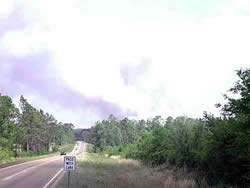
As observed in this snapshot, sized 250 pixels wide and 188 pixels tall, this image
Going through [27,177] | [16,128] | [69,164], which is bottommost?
[27,177]

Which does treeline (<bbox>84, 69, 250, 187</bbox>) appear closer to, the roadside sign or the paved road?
the roadside sign

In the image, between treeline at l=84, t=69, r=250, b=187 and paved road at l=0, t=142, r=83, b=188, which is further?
paved road at l=0, t=142, r=83, b=188

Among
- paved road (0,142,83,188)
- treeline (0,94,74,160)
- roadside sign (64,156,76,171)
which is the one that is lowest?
paved road (0,142,83,188)

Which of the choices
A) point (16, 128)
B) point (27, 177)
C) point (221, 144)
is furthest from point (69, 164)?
point (16, 128)

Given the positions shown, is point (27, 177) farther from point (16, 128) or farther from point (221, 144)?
point (16, 128)

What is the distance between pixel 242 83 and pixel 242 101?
809mm

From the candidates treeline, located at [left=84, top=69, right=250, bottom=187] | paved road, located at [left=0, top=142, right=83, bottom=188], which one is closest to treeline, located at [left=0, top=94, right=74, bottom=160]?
paved road, located at [left=0, top=142, right=83, bottom=188]

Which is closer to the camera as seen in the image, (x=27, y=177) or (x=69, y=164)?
(x=69, y=164)

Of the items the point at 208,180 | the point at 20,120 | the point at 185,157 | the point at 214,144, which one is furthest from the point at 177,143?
the point at 20,120

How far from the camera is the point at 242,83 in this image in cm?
1541

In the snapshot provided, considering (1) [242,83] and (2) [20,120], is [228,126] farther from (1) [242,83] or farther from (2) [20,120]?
(2) [20,120]

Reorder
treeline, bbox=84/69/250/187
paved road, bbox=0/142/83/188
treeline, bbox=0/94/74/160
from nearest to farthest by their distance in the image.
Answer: treeline, bbox=84/69/250/187 → paved road, bbox=0/142/83/188 → treeline, bbox=0/94/74/160

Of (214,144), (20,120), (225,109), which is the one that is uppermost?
(20,120)

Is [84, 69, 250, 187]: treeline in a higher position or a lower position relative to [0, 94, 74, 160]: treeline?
lower
